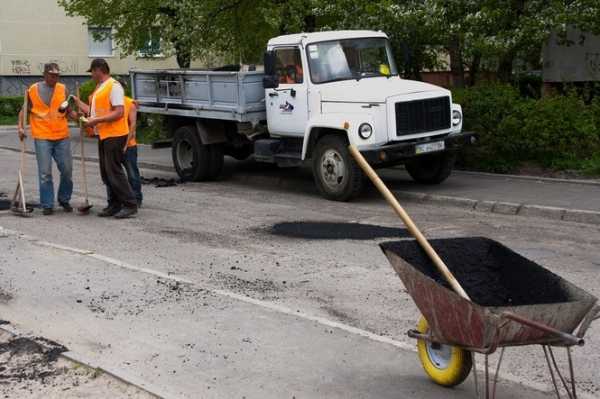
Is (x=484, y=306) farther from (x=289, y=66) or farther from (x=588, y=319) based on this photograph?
(x=289, y=66)

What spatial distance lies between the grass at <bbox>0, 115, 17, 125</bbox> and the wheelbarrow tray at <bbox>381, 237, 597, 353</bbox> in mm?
33553

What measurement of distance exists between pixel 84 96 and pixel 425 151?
59.6 feet

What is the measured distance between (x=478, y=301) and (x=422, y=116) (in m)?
A: 8.00

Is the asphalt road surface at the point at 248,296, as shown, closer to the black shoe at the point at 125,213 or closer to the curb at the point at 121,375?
the curb at the point at 121,375

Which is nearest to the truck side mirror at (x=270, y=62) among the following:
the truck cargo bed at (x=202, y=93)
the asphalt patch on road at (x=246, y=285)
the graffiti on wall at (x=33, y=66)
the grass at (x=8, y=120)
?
the truck cargo bed at (x=202, y=93)

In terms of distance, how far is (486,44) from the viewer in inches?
575

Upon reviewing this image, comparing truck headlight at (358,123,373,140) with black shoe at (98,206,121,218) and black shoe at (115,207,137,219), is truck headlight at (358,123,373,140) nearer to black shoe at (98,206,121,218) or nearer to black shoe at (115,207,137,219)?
black shoe at (115,207,137,219)

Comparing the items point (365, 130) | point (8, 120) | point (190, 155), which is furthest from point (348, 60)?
point (8, 120)

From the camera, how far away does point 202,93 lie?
1532cm

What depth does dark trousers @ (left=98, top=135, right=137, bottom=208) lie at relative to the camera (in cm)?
1134

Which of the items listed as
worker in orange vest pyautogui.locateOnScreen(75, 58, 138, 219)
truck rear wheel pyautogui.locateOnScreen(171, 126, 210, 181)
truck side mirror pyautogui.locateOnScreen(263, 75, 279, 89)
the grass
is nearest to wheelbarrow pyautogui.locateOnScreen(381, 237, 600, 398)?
worker in orange vest pyautogui.locateOnScreen(75, 58, 138, 219)

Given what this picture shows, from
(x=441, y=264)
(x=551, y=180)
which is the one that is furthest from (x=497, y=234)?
(x=441, y=264)

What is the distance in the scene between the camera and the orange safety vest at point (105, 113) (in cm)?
1116

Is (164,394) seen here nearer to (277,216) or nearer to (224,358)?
(224,358)
